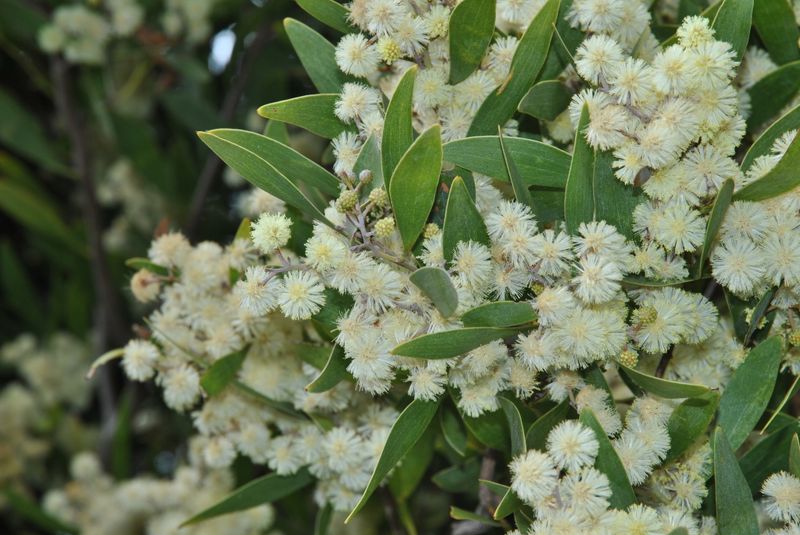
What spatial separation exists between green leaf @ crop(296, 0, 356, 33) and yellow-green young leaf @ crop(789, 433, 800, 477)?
2.09 ft

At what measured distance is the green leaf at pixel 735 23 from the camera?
919 mm

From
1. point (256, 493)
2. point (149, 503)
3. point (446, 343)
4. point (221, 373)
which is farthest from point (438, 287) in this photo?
point (149, 503)

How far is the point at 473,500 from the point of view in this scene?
1.66 meters

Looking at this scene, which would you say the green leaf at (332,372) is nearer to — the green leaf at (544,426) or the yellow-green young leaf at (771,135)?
the green leaf at (544,426)

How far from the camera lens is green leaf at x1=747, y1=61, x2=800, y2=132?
3.42 ft

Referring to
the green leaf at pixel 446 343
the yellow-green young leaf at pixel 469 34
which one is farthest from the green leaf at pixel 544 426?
the yellow-green young leaf at pixel 469 34

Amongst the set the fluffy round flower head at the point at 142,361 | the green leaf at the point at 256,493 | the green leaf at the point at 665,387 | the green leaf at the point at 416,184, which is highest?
the fluffy round flower head at the point at 142,361

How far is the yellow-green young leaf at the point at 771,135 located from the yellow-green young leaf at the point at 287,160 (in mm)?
431

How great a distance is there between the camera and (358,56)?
95cm

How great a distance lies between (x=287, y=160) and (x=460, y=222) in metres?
0.20

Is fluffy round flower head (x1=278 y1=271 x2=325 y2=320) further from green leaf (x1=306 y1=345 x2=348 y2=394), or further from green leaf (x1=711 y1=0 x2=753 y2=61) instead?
green leaf (x1=711 y1=0 x2=753 y2=61)

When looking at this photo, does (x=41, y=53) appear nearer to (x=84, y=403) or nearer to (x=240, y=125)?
(x=240, y=125)

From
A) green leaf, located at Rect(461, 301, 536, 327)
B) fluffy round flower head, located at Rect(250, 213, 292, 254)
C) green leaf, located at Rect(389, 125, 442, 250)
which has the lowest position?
green leaf, located at Rect(461, 301, 536, 327)

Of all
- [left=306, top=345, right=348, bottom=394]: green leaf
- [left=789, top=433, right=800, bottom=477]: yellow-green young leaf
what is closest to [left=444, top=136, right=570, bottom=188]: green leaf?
[left=306, top=345, right=348, bottom=394]: green leaf
